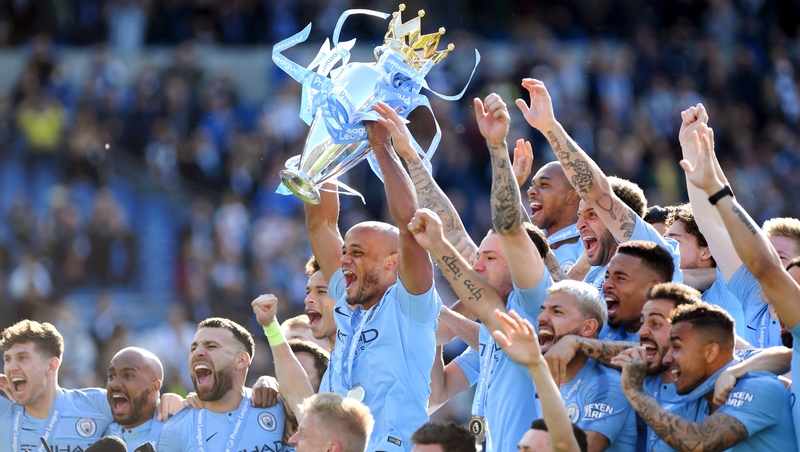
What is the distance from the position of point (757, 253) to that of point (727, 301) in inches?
55.8

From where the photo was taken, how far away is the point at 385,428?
16.7 ft

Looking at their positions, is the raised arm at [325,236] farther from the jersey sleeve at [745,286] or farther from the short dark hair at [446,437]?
the jersey sleeve at [745,286]

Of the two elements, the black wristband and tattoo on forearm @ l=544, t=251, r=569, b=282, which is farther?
tattoo on forearm @ l=544, t=251, r=569, b=282

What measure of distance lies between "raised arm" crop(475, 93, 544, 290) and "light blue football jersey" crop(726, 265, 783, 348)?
3.67 feet

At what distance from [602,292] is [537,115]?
3.36 feet

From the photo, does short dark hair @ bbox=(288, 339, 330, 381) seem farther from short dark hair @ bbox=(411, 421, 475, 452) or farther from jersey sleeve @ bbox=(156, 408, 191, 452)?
short dark hair @ bbox=(411, 421, 475, 452)

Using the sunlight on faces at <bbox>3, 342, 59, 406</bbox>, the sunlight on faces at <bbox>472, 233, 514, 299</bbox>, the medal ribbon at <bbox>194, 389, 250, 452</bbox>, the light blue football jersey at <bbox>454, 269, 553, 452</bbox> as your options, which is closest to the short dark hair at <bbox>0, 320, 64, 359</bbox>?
the sunlight on faces at <bbox>3, 342, 59, 406</bbox>

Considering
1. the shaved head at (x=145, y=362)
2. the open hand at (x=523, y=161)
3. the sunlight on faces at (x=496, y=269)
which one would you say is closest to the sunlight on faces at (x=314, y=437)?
the sunlight on faces at (x=496, y=269)

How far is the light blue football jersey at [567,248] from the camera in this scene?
21.3 feet

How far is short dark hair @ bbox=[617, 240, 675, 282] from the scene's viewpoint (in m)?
5.16

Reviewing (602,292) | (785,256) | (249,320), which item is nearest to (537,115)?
(602,292)

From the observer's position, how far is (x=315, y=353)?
257 inches

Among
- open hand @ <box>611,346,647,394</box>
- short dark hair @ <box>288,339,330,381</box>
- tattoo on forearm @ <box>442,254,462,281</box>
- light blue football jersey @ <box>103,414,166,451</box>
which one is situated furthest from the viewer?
short dark hair @ <box>288,339,330,381</box>

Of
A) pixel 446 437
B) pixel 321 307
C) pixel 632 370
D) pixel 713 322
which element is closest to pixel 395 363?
pixel 446 437
